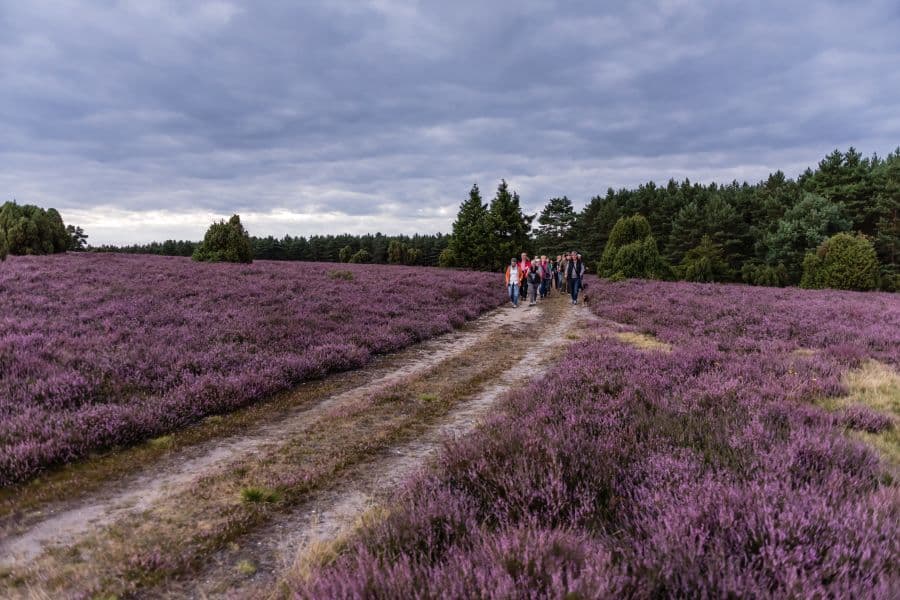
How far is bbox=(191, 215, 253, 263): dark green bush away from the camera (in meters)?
28.4

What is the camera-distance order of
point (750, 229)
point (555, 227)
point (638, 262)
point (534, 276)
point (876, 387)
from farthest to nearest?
point (555, 227)
point (750, 229)
point (638, 262)
point (534, 276)
point (876, 387)

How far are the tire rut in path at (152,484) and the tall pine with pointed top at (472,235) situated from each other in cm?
3474

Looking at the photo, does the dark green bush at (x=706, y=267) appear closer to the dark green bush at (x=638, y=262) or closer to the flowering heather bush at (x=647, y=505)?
the dark green bush at (x=638, y=262)

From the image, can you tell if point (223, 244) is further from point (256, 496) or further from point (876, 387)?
point (876, 387)

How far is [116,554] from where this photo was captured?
3.35 metres

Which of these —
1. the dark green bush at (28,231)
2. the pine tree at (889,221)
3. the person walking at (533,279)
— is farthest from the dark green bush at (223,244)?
the pine tree at (889,221)

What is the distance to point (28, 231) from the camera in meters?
27.0

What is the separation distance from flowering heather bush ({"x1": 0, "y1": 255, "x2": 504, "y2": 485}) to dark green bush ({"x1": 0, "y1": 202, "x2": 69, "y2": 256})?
11052mm

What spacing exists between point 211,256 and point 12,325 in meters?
20.2

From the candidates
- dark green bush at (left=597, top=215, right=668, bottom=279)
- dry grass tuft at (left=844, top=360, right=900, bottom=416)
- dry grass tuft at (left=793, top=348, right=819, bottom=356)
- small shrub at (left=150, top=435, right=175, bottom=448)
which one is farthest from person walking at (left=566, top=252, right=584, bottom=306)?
small shrub at (left=150, top=435, right=175, bottom=448)

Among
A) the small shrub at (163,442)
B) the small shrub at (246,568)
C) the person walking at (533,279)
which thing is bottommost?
the small shrub at (246,568)

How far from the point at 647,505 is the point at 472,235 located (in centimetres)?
4052

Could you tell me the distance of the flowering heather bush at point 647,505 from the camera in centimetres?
232

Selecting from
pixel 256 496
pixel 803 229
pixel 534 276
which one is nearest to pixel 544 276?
pixel 534 276
